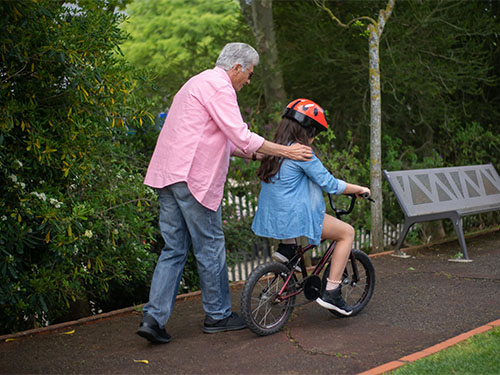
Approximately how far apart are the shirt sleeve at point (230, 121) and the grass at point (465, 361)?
1.69 metres

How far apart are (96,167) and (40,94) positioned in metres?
0.83

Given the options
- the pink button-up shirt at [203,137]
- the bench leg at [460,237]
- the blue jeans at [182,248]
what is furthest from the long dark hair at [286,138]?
the bench leg at [460,237]

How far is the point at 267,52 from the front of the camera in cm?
920

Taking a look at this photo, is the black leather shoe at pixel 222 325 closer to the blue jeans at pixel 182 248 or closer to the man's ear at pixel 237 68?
the blue jeans at pixel 182 248

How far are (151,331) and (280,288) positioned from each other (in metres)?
0.96

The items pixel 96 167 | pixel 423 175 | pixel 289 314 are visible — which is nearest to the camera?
pixel 289 314

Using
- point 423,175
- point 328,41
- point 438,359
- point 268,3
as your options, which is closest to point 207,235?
point 438,359

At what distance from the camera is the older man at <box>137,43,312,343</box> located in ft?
15.0

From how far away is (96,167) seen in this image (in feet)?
17.7

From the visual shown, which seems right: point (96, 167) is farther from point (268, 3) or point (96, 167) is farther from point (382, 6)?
point (382, 6)

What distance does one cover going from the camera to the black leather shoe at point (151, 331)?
4539mm

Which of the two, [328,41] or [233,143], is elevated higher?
[328,41]

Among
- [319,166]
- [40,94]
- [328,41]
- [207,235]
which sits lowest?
[207,235]

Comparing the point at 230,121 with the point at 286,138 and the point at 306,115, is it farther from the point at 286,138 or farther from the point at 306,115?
the point at 306,115
